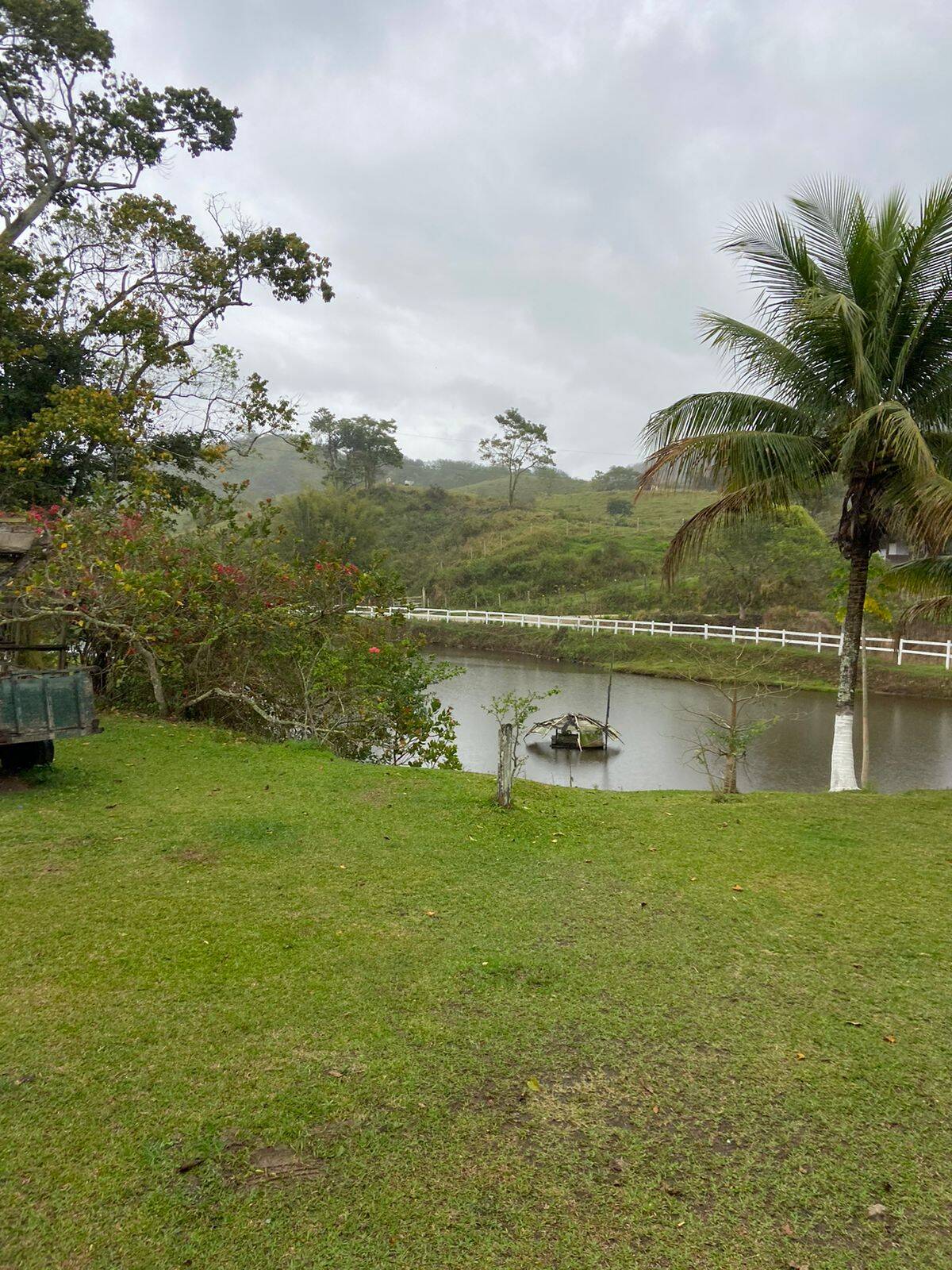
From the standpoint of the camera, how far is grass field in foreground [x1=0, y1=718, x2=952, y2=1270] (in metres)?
2.11

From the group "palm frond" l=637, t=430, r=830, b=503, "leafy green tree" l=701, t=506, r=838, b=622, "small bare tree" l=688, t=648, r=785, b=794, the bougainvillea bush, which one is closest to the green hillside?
"leafy green tree" l=701, t=506, r=838, b=622

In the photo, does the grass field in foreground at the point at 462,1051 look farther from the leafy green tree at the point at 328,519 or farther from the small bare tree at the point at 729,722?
the leafy green tree at the point at 328,519

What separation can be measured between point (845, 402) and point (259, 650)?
701cm

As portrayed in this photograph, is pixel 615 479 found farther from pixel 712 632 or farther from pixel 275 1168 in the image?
pixel 275 1168

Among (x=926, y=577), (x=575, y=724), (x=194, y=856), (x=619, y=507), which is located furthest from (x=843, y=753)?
(x=619, y=507)

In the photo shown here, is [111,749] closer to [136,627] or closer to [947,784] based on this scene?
[136,627]

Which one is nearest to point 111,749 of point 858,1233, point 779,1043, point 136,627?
point 136,627

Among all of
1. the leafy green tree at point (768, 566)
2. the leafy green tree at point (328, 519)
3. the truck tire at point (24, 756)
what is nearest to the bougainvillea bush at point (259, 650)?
the truck tire at point (24, 756)

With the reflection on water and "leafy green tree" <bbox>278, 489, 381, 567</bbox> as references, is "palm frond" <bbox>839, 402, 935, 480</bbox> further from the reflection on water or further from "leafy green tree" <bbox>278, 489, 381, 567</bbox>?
"leafy green tree" <bbox>278, 489, 381, 567</bbox>

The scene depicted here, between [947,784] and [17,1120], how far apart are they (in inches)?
525

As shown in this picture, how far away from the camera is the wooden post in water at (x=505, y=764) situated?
19.3 feet

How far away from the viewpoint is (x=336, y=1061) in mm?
2779

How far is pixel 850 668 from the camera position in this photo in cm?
778

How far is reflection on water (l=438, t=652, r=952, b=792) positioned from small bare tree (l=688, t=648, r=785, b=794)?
38 centimetres
